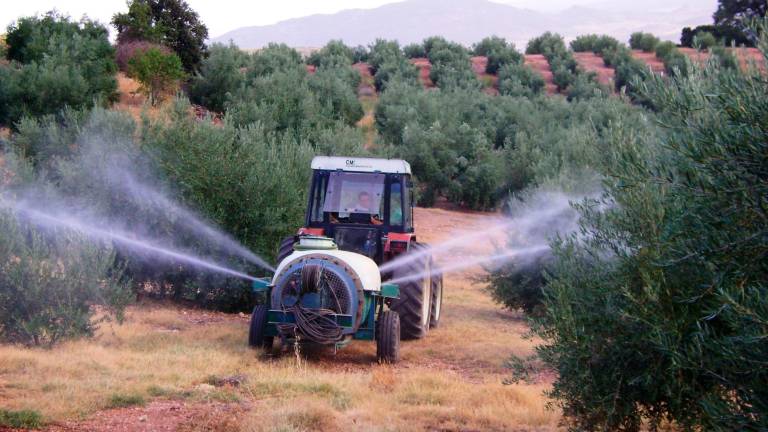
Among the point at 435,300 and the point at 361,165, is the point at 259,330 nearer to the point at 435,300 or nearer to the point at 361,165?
the point at 361,165

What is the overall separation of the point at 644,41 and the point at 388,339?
6118 cm

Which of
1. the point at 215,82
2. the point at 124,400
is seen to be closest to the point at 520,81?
the point at 215,82

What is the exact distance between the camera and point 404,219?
1283cm

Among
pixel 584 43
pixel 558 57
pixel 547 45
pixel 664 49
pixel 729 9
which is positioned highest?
pixel 729 9

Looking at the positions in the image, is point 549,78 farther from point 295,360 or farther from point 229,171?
point 295,360

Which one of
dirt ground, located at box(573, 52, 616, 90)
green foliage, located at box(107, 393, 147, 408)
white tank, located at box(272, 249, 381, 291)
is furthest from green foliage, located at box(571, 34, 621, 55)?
green foliage, located at box(107, 393, 147, 408)

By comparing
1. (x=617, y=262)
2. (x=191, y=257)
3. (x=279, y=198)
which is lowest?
(x=191, y=257)

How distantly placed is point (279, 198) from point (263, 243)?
851 millimetres

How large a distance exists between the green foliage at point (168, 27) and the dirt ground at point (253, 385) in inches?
1199

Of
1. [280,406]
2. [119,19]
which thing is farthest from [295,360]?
[119,19]

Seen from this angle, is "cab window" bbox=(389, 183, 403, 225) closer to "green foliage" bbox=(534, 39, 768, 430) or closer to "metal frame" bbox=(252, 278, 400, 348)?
"metal frame" bbox=(252, 278, 400, 348)

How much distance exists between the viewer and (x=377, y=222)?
43.0 feet

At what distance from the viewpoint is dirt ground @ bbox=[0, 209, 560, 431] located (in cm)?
815

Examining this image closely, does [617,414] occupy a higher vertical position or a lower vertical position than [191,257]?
higher
